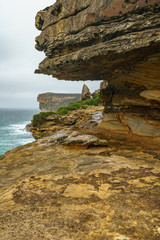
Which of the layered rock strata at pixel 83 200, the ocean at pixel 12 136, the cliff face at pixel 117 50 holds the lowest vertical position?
the ocean at pixel 12 136

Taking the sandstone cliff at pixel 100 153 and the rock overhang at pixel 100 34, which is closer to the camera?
the sandstone cliff at pixel 100 153

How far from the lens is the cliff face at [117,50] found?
21.1 ft

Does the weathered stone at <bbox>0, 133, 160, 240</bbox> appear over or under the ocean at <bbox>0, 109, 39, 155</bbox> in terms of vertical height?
over

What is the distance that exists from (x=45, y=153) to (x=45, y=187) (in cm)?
455

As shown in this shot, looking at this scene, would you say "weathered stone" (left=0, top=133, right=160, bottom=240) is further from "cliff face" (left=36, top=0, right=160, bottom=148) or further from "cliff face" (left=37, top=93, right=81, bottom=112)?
"cliff face" (left=37, top=93, right=81, bottom=112)

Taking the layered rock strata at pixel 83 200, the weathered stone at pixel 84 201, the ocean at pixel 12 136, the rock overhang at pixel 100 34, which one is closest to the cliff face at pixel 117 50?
the rock overhang at pixel 100 34

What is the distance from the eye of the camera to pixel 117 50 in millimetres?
6938

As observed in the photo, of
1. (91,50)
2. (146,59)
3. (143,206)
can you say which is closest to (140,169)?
(143,206)

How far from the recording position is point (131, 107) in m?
11.2

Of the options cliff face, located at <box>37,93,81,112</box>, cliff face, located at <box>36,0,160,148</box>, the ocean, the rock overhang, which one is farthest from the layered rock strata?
cliff face, located at <box>37,93,81,112</box>

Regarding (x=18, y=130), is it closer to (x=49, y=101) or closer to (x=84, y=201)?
(x=49, y=101)

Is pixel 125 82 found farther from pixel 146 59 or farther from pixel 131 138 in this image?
pixel 131 138

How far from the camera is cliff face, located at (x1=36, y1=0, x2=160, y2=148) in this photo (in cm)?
644

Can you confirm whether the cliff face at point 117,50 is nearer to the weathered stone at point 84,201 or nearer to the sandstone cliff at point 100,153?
the sandstone cliff at point 100,153
